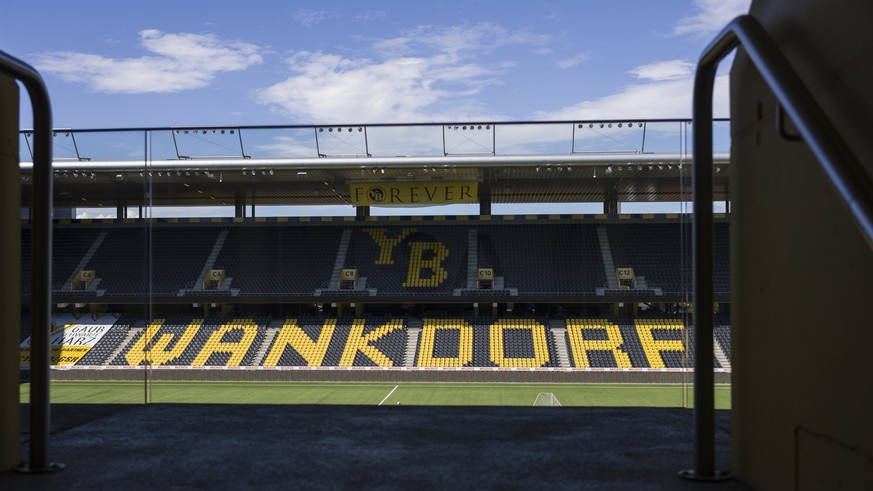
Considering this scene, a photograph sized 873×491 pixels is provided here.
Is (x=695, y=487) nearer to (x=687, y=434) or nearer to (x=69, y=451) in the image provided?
(x=687, y=434)

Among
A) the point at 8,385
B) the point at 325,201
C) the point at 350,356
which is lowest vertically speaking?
the point at 350,356

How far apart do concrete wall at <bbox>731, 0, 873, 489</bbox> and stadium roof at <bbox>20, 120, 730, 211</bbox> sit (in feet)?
47.3

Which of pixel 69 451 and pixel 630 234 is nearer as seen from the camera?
pixel 69 451

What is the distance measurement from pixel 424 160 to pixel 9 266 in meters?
19.5

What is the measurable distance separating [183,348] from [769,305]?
21.5 m

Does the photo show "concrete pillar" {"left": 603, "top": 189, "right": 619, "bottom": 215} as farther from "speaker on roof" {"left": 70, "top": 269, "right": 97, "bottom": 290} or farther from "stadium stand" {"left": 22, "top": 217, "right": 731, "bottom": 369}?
"speaker on roof" {"left": 70, "top": 269, "right": 97, "bottom": 290}

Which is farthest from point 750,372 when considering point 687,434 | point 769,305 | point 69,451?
point 69,451

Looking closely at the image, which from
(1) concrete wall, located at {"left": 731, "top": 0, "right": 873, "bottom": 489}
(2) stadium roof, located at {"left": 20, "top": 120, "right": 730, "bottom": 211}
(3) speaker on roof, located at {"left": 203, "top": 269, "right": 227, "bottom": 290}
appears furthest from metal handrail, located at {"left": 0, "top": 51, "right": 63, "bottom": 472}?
(3) speaker on roof, located at {"left": 203, "top": 269, "right": 227, "bottom": 290}

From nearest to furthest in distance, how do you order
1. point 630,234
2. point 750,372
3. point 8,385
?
point 750,372
point 8,385
point 630,234

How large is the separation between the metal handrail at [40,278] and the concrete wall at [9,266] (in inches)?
3.8

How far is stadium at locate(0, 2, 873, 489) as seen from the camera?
2.72 m

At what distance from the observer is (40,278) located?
11.6 ft

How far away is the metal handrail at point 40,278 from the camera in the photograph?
3469 mm

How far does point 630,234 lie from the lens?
86.5 ft
